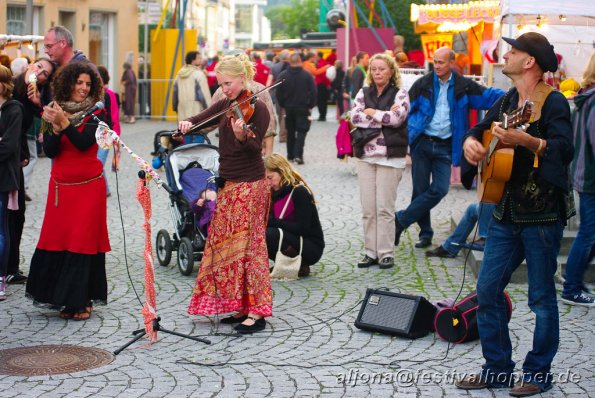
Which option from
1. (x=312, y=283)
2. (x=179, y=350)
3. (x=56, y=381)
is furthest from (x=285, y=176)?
(x=56, y=381)

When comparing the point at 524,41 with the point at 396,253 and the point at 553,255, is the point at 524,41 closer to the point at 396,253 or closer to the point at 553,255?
the point at 553,255

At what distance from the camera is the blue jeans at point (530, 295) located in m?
5.68

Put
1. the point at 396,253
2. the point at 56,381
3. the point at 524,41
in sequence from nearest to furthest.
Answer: the point at 524,41 → the point at 56,381 → the point at 396,253

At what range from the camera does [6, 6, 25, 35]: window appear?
26.0m

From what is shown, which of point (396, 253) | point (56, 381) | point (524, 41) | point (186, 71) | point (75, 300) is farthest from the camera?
point (186, 71)

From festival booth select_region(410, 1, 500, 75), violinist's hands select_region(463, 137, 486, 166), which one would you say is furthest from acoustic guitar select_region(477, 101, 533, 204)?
festival booth select_region(410, 1, 500, 75)

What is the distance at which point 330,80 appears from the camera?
1231 inches

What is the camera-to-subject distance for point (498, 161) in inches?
215

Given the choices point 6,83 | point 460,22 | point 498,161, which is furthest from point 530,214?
point 460,22

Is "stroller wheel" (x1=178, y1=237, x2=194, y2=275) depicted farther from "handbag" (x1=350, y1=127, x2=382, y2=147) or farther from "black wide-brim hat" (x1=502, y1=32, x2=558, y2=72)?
"black wide-brim hat" (x1=502, y1=32, x2=558, y2=72)

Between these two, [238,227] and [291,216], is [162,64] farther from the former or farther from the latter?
[238,227]

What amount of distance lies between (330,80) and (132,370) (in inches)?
1003

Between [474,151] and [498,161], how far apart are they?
0.69 ft

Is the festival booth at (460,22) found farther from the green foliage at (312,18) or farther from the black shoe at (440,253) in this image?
the black shoe at (440,253)
